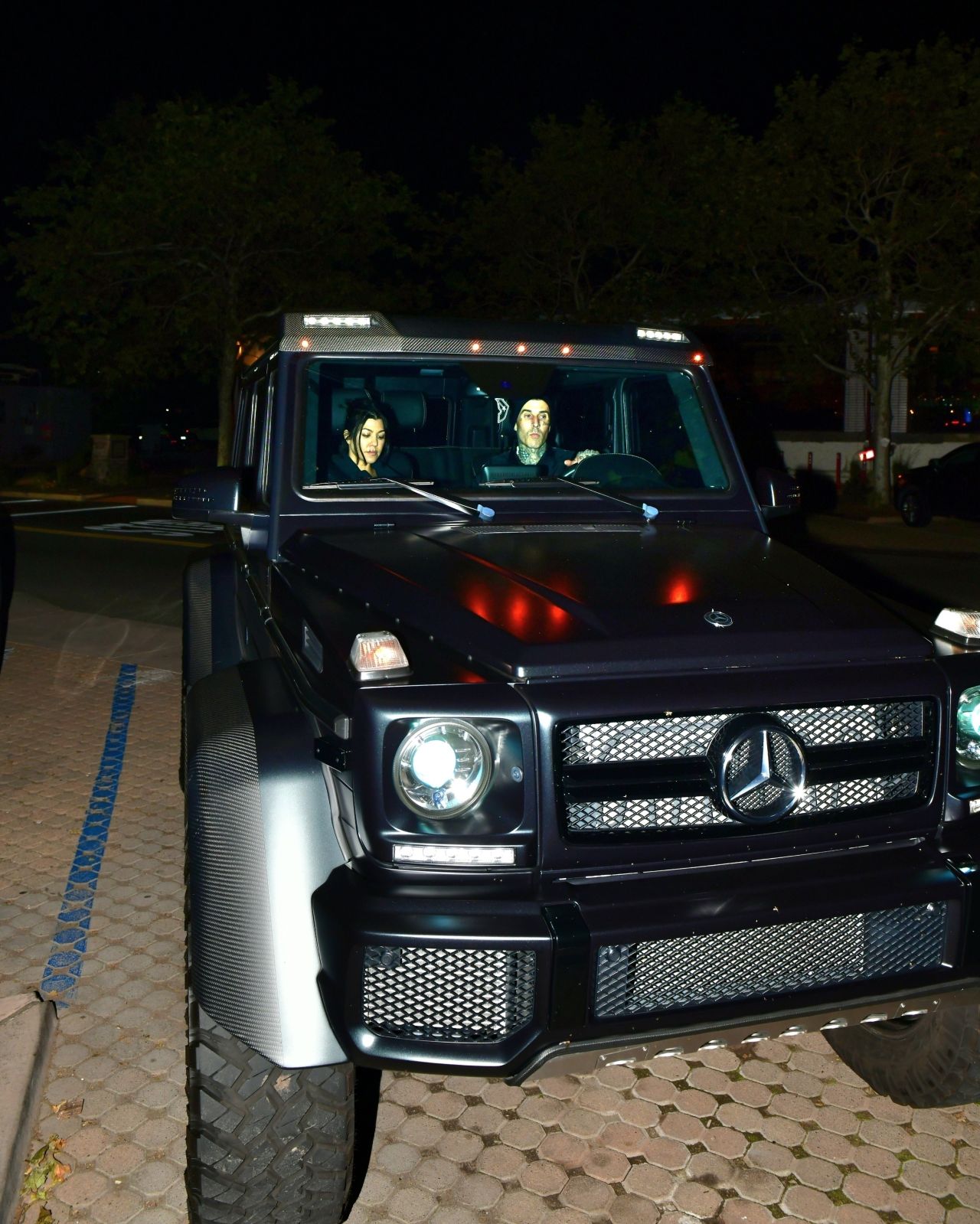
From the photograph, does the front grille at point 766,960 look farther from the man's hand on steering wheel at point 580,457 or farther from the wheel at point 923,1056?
the man's hand on steering wheel at point 580,457

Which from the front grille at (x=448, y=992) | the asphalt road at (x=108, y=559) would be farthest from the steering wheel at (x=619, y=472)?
the asphalt road at (x=108, y=559)

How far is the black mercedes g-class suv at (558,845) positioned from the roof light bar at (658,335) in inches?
55.7

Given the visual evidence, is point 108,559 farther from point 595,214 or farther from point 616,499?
point 595,214

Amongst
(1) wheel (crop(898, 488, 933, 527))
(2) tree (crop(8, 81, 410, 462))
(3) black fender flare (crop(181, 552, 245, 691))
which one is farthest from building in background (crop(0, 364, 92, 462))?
(3) black fender flare (crop(181, 552, 245, 691))

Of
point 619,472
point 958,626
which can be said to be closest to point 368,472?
point 619,472

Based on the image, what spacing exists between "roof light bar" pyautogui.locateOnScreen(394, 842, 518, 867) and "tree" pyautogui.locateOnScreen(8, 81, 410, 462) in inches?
841

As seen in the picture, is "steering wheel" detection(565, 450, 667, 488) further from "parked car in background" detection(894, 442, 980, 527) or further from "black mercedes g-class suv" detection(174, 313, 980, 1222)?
"parked car in background" detection(894, 442, 980, 527)

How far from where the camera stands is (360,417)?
153 inches

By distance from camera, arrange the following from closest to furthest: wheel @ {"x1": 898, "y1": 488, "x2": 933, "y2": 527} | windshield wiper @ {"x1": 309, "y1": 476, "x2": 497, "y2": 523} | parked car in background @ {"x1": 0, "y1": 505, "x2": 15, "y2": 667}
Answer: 1. windshield wiper @ {"x1": 309, "y1": 476, "x2": 497, "y2": 523}
2. parked car in background @ {"x1": 0, "y1": 505, "x2": 15, "y2": 667}
3. wheel @ {"x1": 898, "y1": 488, "x2": 933, "y2": 527}

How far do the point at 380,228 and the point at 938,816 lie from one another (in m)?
25.0

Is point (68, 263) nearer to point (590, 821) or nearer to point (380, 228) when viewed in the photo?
point (380, 228)

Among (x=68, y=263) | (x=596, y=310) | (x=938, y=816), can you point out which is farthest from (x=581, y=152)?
(x=938, y=816)

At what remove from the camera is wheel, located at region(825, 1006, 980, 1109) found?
297 centimetres

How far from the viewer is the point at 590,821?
2.51 metres
